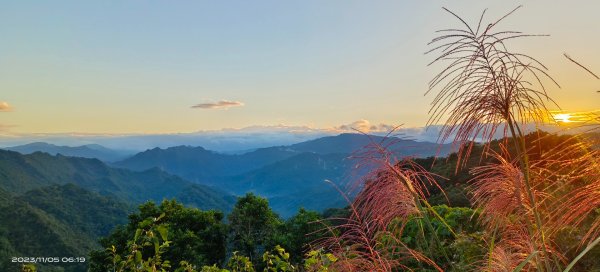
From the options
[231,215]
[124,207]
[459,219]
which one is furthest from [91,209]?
[459,219]

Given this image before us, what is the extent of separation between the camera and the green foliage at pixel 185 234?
22.1 metres

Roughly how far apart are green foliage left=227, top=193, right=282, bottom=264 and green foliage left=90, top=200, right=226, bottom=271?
30.8 inches

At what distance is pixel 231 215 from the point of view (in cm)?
2530

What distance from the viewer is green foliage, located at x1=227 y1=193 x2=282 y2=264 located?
2481cm

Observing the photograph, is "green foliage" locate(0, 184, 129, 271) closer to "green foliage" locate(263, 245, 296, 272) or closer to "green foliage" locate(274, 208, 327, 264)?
"green foliage" locate(274, 208, 327, 264)

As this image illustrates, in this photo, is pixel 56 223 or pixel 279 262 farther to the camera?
pixel 56 223

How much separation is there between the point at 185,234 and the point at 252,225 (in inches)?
177

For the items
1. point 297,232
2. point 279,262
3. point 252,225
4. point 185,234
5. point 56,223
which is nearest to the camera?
point 279,262

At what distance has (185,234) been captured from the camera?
22391mm

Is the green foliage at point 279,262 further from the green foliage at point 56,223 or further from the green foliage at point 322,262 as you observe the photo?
the green foliage at point 56,223

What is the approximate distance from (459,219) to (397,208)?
6.50 m

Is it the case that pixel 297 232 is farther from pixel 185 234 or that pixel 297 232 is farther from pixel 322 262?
pixel 322 262

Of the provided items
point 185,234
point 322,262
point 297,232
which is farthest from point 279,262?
point 297,232

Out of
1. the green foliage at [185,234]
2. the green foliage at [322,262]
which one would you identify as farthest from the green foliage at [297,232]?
the green foliage at [322,262]
